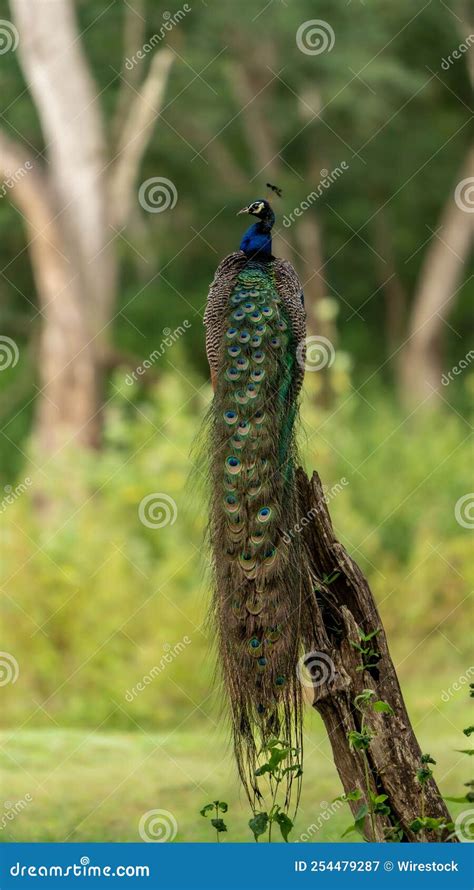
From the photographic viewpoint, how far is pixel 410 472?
1298cm

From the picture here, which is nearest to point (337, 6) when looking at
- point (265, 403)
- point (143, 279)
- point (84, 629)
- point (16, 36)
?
point (16, 36)

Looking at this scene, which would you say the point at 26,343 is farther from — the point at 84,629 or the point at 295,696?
the point at 295,696

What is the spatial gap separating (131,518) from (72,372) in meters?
3.69
